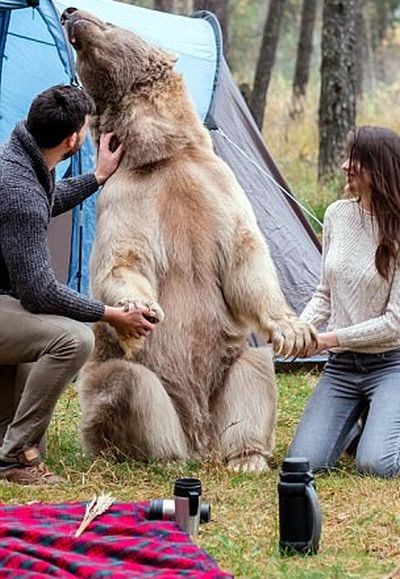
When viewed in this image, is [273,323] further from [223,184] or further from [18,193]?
[18,193]

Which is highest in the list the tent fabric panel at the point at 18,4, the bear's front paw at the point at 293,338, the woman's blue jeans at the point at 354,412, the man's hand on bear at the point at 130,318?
the tent fabric panel at the point at 18,4

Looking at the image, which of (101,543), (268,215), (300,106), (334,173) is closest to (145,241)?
(101,543)

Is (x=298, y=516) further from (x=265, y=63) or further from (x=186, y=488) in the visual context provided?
(x=265, y=63)

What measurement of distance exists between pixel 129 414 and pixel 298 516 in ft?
4.57

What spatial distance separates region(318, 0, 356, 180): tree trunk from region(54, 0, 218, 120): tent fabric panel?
482cm

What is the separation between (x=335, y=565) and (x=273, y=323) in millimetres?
1560

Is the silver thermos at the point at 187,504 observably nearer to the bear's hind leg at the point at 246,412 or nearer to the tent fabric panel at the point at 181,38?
the bear's hind leg at the point at 246,412

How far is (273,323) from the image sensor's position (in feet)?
17.2

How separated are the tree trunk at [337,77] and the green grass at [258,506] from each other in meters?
7.14

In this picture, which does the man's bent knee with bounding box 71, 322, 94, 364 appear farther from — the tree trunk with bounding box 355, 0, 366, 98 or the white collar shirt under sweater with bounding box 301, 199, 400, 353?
the tree trunk with bounding box 355, 0, 366, 98

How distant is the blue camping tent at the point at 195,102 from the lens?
24.2ft

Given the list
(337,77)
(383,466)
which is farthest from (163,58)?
(337,77)

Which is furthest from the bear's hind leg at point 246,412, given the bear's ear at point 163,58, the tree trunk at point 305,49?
the tree trunk at point 305,49

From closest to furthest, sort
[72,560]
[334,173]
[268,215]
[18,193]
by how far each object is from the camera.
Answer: [72,560]
[18,193]
[268,215]
[334,173]
